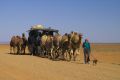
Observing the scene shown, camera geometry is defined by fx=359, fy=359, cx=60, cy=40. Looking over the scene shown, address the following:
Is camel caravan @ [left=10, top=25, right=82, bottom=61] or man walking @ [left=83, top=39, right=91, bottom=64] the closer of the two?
man walking @ [left=83, top=39, right=91, bottom=64]

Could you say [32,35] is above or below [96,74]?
above

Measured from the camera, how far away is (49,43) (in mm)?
28672

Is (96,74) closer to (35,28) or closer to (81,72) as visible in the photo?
(81,72)

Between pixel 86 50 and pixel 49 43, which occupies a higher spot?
pixel 49 43

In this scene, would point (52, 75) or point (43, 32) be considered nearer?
point (52, 75)

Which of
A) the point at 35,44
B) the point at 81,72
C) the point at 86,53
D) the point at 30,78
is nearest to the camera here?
the point at 30,78

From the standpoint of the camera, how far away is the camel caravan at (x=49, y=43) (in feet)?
82.7

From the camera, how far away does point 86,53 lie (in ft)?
75.9

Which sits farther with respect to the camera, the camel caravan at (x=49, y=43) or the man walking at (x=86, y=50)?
the camel caravan at (x=49, y=43)

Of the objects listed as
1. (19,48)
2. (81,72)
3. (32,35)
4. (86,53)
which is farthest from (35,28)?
(81,72)

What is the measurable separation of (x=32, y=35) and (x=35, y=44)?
1091 mm

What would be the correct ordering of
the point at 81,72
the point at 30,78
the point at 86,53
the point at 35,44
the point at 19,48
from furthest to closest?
the point at 19,48, the point at 35,44, the point at 86,53, the point at 81,72, the point at 30,78

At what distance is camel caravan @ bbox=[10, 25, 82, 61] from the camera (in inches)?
993

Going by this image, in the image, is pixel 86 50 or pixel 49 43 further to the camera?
pixel 49 43
